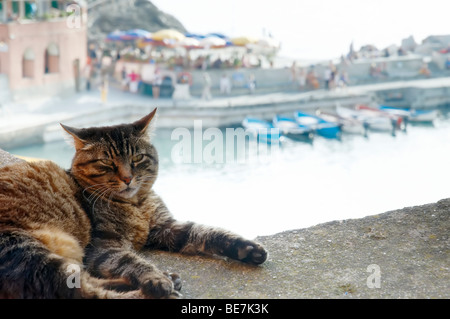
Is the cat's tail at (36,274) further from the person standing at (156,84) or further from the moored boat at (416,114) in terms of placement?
the moored boat at (416,114)

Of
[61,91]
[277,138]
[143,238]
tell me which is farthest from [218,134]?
[143,238]

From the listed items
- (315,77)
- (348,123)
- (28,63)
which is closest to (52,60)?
(28,63)

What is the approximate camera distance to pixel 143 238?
230 centimetres

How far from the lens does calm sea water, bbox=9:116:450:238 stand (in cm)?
1473

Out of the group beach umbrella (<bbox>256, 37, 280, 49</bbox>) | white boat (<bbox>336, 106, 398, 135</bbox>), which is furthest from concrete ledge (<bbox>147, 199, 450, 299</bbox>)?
beach umbrella (<bbox>256, 37, 280, 49</bbox>)

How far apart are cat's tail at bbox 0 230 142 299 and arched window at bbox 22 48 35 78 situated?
1770cm

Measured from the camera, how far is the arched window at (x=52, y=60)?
19.4 meters

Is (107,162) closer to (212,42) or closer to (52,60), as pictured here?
(52,60)

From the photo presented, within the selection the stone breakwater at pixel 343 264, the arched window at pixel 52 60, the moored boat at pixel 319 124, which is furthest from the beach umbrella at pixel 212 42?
the stone breakwater at pixel 343 264

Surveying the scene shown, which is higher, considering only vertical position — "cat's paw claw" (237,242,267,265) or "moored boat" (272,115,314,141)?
"cat's paw claw" (237,242,267,265)

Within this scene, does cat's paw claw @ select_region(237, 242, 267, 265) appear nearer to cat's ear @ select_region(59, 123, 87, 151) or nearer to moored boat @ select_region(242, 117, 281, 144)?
cat's ear @ select_region(59, 123, 87, 151)

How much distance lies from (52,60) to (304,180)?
938cm

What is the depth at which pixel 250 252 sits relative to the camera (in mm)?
2082
